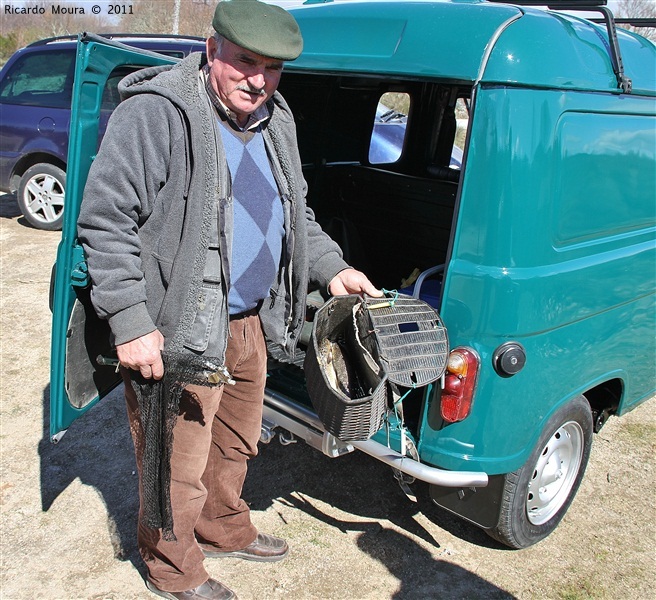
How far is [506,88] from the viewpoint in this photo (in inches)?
86.7

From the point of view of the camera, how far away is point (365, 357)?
2283mm

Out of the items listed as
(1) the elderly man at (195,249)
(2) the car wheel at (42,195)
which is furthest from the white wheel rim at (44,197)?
(1) the elderly man at (195,249)

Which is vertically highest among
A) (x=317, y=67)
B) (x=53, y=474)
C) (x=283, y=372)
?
(x=317, y=67)

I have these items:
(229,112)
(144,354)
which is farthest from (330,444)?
(229,112)

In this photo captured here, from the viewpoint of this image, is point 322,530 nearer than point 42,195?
Yes

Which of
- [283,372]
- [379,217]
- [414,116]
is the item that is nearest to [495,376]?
[283,372]

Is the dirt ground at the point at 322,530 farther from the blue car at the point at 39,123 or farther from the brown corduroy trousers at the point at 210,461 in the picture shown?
the blue car at the point at 39,123

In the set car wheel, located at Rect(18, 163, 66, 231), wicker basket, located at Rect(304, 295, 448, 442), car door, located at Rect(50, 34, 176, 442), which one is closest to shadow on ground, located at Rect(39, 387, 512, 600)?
car door, located at Rect(50, 34, 176, 442)

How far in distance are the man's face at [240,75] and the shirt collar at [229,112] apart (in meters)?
0.01

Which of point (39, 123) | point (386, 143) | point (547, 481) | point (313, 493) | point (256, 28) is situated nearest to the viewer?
point (256, 28)

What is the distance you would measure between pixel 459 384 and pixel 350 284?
546 millimetres

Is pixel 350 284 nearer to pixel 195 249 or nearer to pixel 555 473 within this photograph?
pixel 195 249

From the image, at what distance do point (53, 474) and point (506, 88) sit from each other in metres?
2.74

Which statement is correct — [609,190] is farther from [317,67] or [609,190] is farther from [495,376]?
[317,67]
